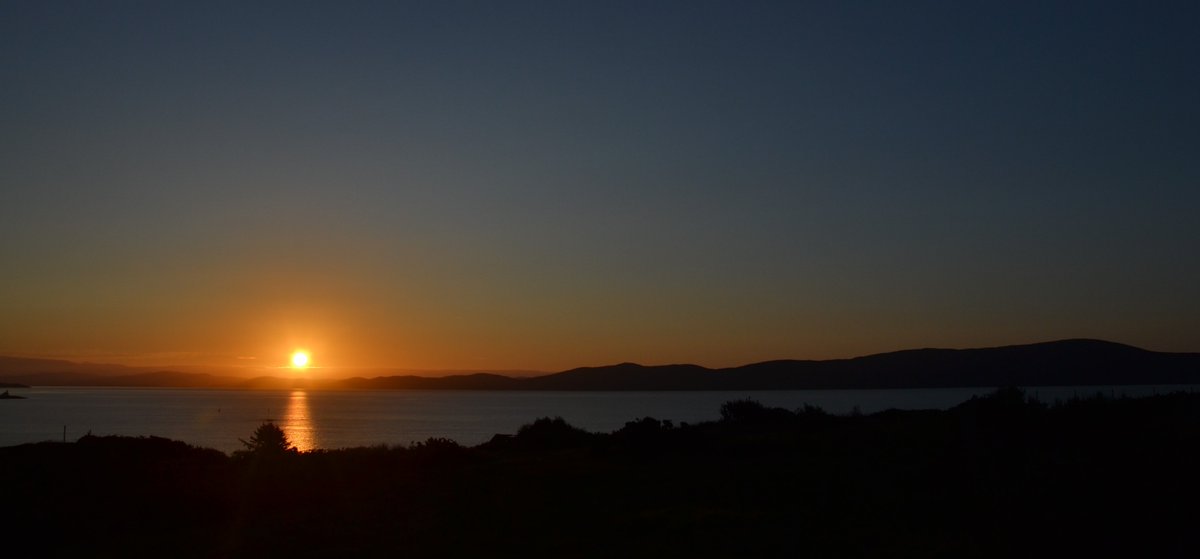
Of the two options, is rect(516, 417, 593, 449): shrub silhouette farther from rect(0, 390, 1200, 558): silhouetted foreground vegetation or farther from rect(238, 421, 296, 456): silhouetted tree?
rect(238, 421, 296, 456): silhouetted tree

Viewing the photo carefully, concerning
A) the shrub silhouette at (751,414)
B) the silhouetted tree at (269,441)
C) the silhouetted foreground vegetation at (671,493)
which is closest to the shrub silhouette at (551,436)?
the silhouetted foreground vegetation at (671,493)

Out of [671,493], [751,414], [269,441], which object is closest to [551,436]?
[751,414]

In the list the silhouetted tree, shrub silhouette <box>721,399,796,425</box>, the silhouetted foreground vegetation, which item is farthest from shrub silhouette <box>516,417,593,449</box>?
the silhouetted tree

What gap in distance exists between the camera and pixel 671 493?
16.1 meters

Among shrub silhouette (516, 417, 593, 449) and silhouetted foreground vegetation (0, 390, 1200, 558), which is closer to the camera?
silhouetted foreground vegetation (0, 390, 1200, 558)

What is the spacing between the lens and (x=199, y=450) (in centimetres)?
2208

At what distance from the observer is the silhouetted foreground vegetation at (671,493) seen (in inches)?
475

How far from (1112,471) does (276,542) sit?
12.1 meters

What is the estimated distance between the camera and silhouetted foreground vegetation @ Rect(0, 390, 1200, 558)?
12.1 metres

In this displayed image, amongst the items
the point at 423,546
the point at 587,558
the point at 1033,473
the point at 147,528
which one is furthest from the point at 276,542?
the point at 1033,473

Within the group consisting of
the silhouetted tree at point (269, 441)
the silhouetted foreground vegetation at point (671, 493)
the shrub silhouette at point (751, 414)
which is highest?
the shrub silhouette at point (751, 414)

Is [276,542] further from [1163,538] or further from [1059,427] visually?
[1059,427]

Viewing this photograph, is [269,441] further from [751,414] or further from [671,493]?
[751,414]

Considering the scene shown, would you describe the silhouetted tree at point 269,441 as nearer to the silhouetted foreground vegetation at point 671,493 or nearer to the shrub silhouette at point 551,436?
the silhouetted foreground vegetation at point 671,493
